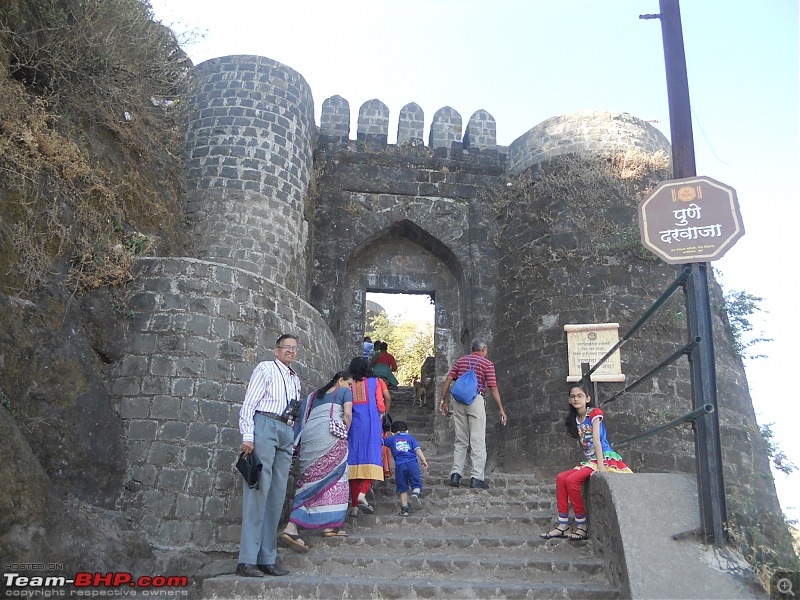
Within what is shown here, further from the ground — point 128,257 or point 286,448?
point 128,257

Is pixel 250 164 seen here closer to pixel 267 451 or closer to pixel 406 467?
pixel 406 467

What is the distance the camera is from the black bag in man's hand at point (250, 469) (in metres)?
4.51

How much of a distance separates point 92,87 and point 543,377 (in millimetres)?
7116

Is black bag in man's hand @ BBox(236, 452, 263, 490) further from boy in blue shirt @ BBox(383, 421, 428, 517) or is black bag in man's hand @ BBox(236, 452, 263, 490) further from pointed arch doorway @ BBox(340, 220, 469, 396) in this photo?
pointed arch doorway @ BBox(340, 220, 469, 396)

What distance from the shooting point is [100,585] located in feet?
14.0

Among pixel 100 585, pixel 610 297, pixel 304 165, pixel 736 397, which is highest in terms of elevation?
pixel 304 165

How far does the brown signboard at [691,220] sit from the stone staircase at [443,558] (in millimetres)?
2080

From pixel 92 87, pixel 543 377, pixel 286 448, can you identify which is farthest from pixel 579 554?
pixel 92 87

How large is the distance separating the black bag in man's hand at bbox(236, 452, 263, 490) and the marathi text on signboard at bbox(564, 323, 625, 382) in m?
6.38

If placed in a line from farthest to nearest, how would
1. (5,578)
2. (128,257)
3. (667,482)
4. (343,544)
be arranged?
(128,257) → (343,544) → (667,482) → (5,578)

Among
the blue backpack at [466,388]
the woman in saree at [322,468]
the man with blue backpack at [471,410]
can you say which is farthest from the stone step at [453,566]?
the blue backpack at [466,388]

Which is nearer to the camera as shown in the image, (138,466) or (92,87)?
(138,466)

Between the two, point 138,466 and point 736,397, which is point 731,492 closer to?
point 138,466

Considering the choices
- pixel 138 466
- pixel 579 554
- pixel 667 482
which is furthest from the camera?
pixel 138 466
